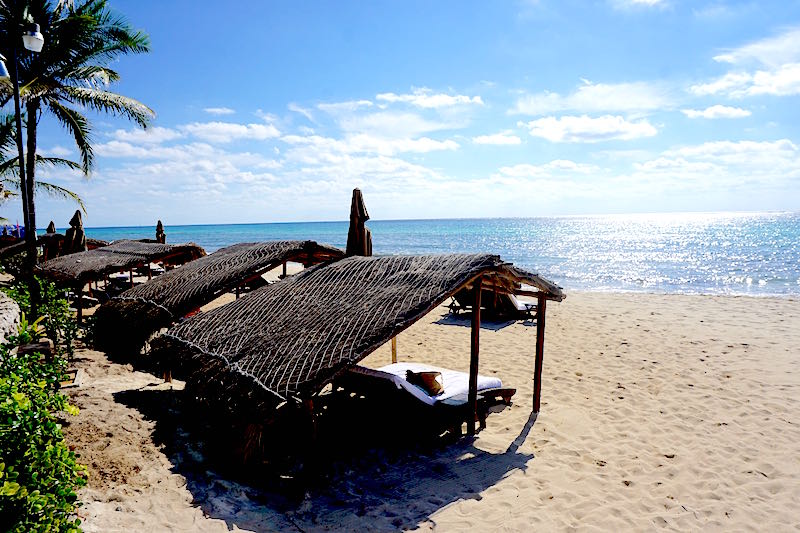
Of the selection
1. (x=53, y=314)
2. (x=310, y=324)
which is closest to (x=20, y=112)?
(x=53, y=314)

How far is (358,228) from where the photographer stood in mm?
8086

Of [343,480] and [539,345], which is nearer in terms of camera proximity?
[343,480]

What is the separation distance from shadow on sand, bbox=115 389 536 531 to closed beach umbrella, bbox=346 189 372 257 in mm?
2913

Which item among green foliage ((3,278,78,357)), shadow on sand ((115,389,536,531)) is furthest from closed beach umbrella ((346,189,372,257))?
green foliage ((3,278,78,357))

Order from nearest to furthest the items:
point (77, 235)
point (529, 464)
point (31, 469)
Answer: point (31, 469), point (529, 464), point (77, 235)

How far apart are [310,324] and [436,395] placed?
1.89m

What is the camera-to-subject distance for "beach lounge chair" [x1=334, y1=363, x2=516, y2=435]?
19.5 ft

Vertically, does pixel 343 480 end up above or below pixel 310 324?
below

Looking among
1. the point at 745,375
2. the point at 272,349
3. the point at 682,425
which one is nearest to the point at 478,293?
the point at 272,349

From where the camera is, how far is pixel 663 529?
4414 millimetres

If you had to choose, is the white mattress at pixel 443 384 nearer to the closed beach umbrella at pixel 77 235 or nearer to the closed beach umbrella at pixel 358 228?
the closed beach umbrella at pixel 358 228

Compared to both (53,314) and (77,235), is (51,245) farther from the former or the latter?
(53,314)

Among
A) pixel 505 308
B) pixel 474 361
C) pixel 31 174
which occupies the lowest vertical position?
pixel 505 308

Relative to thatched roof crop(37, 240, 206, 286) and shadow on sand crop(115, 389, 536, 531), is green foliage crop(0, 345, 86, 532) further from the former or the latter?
thatched roof crop(37, 240, 206, 286)
